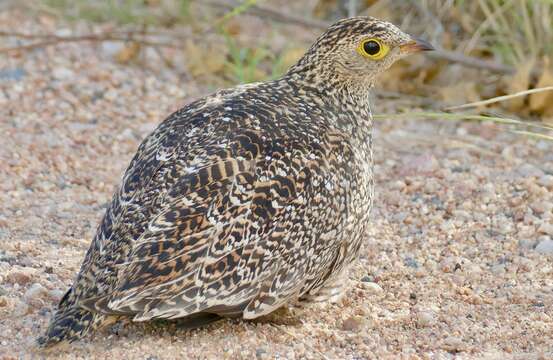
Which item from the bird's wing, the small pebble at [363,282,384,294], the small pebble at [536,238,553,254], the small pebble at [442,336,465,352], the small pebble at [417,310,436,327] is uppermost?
the bird's wing

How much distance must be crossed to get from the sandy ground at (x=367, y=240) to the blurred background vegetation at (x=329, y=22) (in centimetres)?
24

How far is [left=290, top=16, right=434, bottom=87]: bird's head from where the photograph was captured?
16.2ft

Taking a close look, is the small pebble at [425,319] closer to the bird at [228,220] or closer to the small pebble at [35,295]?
the bird at [228,220]

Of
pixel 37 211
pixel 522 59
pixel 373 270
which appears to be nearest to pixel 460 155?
pixel 522 59


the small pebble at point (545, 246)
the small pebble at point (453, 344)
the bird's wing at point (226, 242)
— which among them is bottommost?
the small pebble at point (453, 344)

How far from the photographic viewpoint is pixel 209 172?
404cm

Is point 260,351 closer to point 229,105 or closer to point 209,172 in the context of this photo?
point 209,172

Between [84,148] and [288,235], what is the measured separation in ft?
9.81

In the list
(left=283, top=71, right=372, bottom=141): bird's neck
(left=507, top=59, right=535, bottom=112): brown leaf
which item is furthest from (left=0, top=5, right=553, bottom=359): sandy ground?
(left=283, top=71, right=372, bottom=141): bird's neck

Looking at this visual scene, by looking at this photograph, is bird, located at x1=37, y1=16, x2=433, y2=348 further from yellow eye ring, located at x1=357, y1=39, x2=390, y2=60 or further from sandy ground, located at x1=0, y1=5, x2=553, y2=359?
yellow eye ring, located at x1=357, y1=39, x2=390, y2=60

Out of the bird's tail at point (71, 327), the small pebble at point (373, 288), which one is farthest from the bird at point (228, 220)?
the small pebble at point (373, 288)

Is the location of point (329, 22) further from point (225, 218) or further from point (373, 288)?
point (225, 218)

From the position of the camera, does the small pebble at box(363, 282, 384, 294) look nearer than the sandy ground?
No

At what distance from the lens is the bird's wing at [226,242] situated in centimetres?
386
